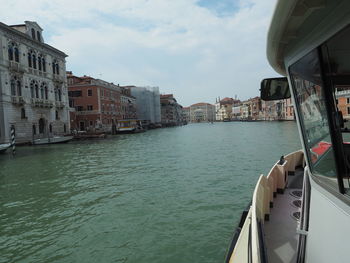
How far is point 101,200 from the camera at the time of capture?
263 inches

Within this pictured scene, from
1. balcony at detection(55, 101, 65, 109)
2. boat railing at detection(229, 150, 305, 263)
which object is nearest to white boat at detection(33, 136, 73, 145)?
balcony at detection(55, 101, 65, 109)

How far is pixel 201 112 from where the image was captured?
155500 mm

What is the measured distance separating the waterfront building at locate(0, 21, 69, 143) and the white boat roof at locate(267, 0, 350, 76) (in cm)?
2623

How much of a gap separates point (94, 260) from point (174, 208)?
2.32m

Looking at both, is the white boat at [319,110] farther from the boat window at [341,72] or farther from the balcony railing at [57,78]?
the balcony railing at [57,78]

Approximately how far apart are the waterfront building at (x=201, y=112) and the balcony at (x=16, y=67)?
133 meters

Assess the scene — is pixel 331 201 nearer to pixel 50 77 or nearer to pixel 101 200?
pixel 101 200

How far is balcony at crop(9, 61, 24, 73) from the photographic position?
78.6ft

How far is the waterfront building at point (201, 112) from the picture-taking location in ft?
510

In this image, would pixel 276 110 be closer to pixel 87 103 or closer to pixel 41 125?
pixel 87 103

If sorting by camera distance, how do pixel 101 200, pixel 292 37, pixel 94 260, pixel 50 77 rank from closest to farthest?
pixel 292 37
pixel 94 260
pixel 101 200
pixel 50 77

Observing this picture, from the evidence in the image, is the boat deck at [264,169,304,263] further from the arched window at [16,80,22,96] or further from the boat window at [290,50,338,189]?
the arched window at [16,80,22,96]

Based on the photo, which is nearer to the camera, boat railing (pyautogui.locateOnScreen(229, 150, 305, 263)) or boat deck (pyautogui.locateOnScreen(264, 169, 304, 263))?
boat railing (pyautogui.locateOnScreen(229, 150, 305, 263))

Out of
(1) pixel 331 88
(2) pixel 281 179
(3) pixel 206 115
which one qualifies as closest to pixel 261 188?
(2) pixel 281 179
